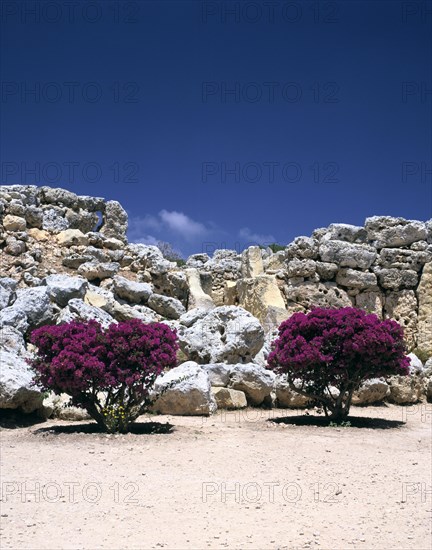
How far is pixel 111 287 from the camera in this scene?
648 inches

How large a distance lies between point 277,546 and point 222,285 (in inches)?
716

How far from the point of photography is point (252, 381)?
1214 cm

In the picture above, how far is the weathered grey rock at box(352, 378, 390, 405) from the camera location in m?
13.3

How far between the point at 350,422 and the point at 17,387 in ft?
19.5

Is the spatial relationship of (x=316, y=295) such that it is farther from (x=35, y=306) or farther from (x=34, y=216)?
(x=34, y=216)

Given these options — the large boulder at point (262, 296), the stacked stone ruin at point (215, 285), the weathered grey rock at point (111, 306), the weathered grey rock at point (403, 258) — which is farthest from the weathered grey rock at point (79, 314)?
the weathered grey rock at point (403, 258)

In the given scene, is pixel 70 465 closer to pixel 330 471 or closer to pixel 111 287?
pixel 330 471

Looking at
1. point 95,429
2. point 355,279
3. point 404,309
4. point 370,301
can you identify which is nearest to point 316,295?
point 355,279

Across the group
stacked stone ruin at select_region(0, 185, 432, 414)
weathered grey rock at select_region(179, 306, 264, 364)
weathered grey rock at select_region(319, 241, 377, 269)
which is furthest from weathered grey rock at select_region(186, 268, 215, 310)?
weathered grey rock at select_region(179, 306, 264, 364)

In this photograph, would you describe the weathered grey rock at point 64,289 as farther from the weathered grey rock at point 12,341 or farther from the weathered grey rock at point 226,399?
the weathered grey rock at point 226,399

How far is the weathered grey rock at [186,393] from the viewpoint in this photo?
10961 mm

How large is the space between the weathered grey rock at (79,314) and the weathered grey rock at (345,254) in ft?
24.8

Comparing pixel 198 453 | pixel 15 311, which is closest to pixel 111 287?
pixel 15 311

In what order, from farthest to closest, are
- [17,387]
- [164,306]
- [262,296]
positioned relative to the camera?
[262,296] < [164,306] < [17,387]
